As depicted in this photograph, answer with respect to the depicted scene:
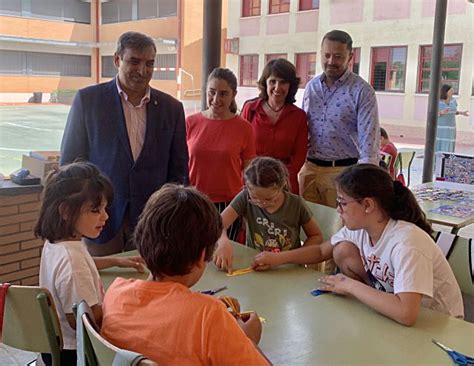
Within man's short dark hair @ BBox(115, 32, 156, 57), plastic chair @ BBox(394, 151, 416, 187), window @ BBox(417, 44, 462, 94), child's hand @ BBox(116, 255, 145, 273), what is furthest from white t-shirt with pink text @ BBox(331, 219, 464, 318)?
window @ BBox(417, 44, 462, 94)

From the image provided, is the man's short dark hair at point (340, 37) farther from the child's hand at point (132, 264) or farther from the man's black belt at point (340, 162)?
the child's hand at point (132, 264)

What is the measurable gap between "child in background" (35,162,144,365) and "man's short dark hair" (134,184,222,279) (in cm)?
31

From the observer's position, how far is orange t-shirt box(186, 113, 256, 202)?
250cm

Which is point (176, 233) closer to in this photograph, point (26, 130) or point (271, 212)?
point (271, 212)

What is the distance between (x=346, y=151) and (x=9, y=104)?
6.27ft

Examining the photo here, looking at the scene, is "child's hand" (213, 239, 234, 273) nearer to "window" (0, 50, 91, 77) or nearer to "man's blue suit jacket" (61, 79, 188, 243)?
"man's blue suit jacket" (61, 79, 188, 243)

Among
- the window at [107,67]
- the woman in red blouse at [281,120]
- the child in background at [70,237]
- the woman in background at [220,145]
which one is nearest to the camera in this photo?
the child in background at [70,237]

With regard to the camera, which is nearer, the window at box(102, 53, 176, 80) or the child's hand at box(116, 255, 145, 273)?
the child's hand at box(116, 255, 145, 273)

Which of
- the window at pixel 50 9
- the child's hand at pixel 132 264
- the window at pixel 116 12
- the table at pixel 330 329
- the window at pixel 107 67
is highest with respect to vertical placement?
the window at pixel 116 12

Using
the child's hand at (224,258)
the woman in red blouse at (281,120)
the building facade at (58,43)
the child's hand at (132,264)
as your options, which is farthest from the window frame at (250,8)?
the child's hand at (132,264)

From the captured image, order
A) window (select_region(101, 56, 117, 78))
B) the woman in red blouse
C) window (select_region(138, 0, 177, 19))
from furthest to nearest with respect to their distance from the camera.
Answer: window (select_region(138, 0, 177, 19)), the woman in red blouse, window (select_region(101, 56, 117, 78))

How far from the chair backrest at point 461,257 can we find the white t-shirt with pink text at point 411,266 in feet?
0.96

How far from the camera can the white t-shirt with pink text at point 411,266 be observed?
4.62 ft

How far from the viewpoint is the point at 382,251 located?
5.19 ft
